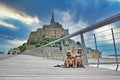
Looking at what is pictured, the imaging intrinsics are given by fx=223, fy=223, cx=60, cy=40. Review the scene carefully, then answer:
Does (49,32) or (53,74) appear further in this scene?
(49,32)

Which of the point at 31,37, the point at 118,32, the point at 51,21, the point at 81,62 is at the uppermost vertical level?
the point at 51,21

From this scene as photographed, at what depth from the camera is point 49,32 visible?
132m

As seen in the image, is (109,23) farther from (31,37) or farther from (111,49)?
(31,37)

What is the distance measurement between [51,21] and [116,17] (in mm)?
147038

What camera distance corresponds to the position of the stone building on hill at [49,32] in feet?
407

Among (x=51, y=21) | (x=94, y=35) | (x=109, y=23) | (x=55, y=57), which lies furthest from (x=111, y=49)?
(x=51, y=21)

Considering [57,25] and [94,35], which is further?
[57,25]

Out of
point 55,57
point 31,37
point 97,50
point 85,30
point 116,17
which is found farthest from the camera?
point 31,37

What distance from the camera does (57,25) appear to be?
145m

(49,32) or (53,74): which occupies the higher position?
(49,32)

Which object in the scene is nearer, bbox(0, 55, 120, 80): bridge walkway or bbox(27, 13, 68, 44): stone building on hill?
bbox(0, 55, 120, 80): bridge walkway

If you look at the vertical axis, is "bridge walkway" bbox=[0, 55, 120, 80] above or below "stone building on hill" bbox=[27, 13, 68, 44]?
below

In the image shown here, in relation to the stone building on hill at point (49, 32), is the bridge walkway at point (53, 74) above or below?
below

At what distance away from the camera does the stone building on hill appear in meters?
124
